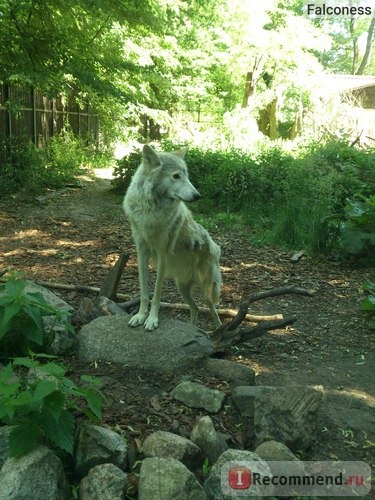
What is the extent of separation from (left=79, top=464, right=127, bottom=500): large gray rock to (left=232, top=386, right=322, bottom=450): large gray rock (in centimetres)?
106

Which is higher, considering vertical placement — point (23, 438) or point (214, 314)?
point (23, 438)

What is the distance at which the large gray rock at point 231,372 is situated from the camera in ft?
13.3

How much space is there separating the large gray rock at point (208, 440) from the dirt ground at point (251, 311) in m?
0.18

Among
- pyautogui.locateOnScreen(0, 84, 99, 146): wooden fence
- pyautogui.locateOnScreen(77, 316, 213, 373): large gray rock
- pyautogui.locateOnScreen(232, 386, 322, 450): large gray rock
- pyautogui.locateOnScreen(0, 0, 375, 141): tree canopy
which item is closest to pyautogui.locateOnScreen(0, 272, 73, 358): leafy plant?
pyautogui.locateOnScreen(77, 316, 213, 373): large gray rock

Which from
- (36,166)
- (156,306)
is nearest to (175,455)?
(156,306)

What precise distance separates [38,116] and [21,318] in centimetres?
1528

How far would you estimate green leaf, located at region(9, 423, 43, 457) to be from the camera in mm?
2541

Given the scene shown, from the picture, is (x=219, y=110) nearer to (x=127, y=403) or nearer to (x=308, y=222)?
(x=308, y=222)

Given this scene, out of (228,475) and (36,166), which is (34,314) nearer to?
(228,475)

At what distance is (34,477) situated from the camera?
2512mm

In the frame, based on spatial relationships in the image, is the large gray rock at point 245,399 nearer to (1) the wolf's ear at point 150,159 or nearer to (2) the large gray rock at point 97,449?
(2) the large gray rock at point 97,449

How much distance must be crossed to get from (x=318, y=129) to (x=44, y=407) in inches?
777

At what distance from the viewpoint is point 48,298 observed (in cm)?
484

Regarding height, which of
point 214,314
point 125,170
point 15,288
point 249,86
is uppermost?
point 249,86
